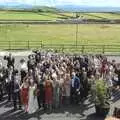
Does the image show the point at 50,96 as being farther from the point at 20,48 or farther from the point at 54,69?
the point at 20,48

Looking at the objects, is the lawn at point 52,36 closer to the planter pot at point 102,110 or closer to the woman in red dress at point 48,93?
the woman in red dress at point 48,93

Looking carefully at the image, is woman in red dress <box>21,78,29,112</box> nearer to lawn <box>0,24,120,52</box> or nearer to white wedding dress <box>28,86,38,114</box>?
white wedding dress <box>28,86,38,114</box>

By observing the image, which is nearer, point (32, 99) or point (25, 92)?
point (25, 92)

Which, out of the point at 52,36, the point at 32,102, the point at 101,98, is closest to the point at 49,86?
the point at 32,102

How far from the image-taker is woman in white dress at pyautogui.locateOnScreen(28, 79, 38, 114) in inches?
703

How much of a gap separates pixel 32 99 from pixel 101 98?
3.26m

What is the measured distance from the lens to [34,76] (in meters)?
19.5

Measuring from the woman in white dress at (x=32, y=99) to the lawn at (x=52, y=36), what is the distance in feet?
85.6

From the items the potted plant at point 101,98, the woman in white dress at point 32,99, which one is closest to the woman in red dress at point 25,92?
the woman in white dress at point 32,99

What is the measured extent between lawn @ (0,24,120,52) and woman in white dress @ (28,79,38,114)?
26105 millimetres

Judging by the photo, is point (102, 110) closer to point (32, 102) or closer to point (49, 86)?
point (49, 86)

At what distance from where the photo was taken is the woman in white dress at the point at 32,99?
17.9 meters

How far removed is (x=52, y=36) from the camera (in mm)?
63438

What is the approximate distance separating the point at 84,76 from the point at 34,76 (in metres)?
2.31
